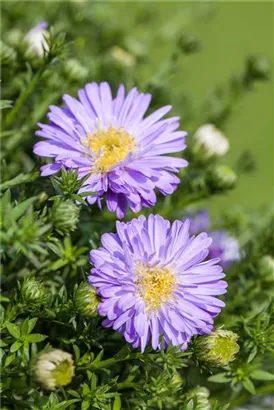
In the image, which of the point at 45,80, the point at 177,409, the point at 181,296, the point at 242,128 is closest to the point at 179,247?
the point at 181,296

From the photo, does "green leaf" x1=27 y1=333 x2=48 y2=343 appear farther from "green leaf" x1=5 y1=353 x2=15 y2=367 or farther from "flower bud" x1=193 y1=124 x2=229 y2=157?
"flower bud" x1=193 y1=124 x2=229 y2=157

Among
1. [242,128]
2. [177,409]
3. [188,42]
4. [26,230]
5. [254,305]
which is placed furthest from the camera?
[242,128]

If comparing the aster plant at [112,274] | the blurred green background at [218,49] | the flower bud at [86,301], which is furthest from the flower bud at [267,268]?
the blurred green background at [218,49]

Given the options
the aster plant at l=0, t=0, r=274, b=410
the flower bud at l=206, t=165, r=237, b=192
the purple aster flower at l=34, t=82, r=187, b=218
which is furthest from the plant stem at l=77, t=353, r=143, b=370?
the flower bud at l=206, t=165, r=237, b=192

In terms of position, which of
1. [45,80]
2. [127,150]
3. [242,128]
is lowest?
[127,150]

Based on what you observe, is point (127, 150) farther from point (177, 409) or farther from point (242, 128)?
point (242, 128)

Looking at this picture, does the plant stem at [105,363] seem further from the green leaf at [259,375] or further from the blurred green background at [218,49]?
the blurred green background at [218,49]
